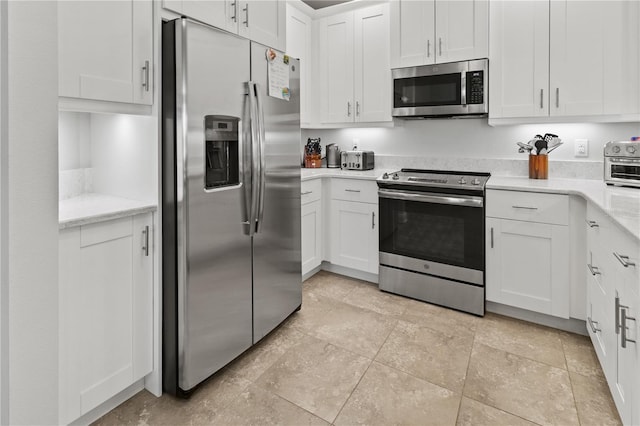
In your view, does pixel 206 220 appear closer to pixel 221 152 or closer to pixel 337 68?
pixel 221 152

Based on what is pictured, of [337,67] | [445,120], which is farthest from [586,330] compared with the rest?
[337,67]

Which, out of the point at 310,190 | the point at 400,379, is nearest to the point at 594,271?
the point at 400,379

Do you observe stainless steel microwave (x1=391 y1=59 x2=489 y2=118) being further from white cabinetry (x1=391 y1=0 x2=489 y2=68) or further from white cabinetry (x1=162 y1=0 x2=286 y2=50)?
white cabinetry (x1=162 y1=0 x2=286 y2=50)

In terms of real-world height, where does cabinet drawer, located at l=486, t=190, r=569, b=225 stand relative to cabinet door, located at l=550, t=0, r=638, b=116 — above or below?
below

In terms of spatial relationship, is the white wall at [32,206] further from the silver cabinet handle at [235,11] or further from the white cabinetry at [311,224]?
the white cabinetry at [311,224]

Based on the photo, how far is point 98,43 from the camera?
5.04ft

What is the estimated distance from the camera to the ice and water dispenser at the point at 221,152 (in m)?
1.82

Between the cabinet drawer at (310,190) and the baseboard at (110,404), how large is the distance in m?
1.67

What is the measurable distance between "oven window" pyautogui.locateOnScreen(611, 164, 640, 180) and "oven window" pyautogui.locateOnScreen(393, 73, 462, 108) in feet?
3.57

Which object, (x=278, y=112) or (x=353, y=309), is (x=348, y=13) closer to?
(x=278, y=112)

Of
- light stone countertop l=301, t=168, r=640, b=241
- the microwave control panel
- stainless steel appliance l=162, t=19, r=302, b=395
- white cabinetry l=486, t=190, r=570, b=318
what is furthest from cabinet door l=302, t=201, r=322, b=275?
the microwave control panel

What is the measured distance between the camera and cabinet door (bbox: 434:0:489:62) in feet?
9.04

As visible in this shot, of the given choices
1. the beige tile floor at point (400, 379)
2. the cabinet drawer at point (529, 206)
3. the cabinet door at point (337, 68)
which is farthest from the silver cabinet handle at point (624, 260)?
the cabinet door at point (337, 68)

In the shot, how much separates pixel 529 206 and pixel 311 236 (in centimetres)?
163
